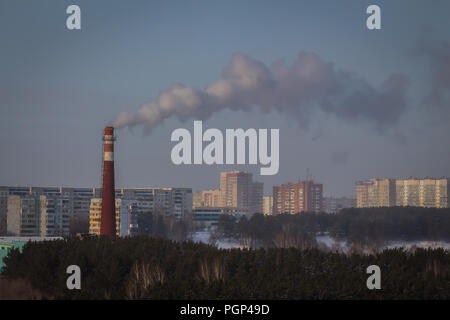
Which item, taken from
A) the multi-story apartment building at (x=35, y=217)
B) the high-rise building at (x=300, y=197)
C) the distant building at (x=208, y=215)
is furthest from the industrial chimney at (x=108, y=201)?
the high-rise building at (x=300, y=197)

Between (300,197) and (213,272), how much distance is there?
8002 centimetres

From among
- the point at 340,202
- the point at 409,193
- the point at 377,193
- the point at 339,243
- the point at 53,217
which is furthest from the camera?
the point at 340,202

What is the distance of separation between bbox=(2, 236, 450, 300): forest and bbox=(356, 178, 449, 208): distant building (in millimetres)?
67827

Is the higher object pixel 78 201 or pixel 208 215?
pixel 78 201

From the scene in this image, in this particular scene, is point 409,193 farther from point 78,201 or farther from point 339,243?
point 78,201

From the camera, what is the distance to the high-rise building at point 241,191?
113m

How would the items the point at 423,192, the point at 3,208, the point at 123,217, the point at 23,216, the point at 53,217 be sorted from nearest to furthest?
the point at 123,217
the point at 23,216
the point at 53,217
the point at 423,192
the point at 3,208

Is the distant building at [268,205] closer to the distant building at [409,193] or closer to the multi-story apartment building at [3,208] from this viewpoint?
the distant building at [409,193]

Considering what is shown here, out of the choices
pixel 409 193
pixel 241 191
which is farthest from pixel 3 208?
pixel 409 193

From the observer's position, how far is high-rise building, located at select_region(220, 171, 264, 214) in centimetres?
11288

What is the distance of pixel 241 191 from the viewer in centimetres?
11262

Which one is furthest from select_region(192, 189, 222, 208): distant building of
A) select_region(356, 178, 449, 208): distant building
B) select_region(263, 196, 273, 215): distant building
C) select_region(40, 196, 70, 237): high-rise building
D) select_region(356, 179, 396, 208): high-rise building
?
select_region(40, 196, 70, 237): high-rise building

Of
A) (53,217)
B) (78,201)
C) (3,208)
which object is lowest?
(53,217)
